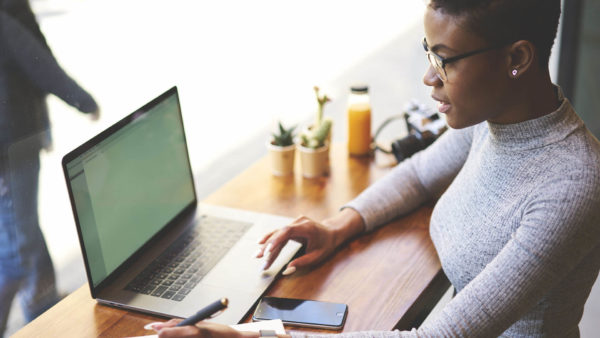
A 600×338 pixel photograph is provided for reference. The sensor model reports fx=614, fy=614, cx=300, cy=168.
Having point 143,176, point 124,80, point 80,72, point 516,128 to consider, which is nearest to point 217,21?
point 124,80

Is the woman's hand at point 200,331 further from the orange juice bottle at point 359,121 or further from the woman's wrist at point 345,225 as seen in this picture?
the orange juice bottle at point 359,121

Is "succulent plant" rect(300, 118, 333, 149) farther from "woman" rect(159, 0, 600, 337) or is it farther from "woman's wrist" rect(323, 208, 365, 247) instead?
"woman" rect(159, 0, 600, 337)

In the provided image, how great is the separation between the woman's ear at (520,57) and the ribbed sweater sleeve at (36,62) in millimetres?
1024

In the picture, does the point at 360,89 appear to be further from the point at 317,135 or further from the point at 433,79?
the point at 433,79

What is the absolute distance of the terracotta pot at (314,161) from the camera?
1.66 m

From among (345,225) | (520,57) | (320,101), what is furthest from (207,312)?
(320,101)

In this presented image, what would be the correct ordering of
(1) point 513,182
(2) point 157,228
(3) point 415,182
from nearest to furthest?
(1) point 513,182
(2) point 157,228
(3) point 415,182

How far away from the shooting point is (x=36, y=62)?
140 centimetres

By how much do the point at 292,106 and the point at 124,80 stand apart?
1.26 m

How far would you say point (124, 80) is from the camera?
5.54 ft

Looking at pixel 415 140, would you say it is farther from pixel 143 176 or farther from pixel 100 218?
pixel 100 218

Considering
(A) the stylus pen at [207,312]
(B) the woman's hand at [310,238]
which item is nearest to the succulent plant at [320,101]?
(B) the woman's hand at [310,238]

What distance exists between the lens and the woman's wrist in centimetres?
136

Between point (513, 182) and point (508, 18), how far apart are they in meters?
0.29
